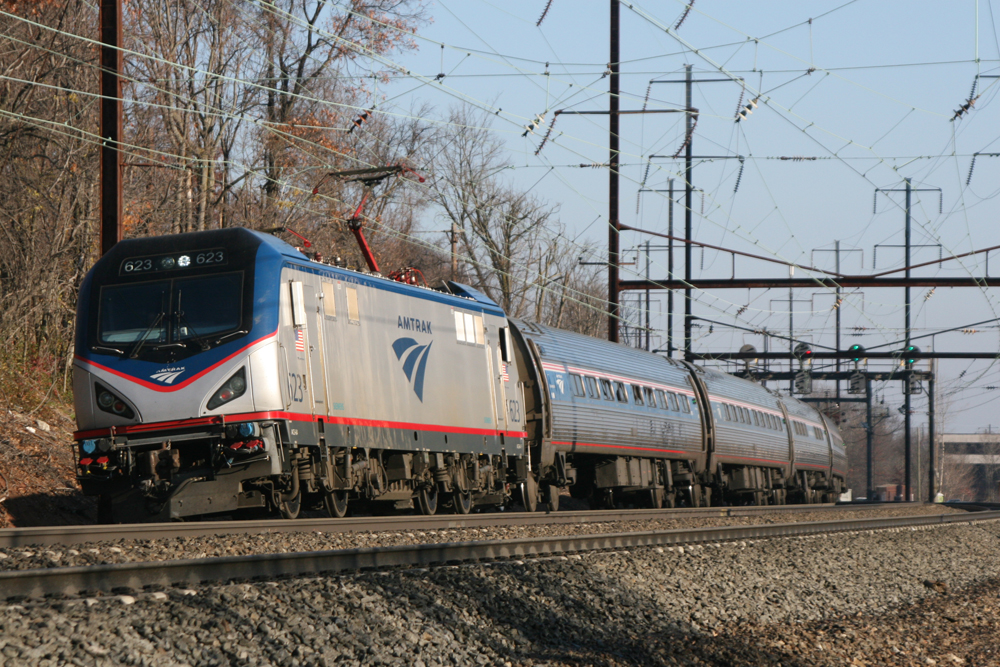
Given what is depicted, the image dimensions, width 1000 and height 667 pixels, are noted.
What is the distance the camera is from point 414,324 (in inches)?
631

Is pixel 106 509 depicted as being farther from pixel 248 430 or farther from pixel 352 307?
pixel 352 307

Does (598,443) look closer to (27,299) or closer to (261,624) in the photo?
(27,299)

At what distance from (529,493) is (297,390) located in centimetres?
742

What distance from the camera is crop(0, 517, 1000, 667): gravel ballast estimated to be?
6.08 m

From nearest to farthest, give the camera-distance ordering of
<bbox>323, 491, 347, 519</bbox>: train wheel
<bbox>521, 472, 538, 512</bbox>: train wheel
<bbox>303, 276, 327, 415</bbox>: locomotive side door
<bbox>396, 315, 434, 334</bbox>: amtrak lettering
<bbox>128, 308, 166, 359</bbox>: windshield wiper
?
<bbox>128, 308, 166, 359</bbox>: windshield wiper, <bbox>303, 276, 327, 415</bbox>: locomotive side door, <bbox>323, 491, 347, 519</bbox>: train wheel, <bbox>396, 315, 434, 334</bbox>: amtrak lettering, <bbox>521, 472, 538, 512</bbox>: train wheel

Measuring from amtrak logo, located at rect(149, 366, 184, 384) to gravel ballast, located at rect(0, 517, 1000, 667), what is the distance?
4803 millimetres

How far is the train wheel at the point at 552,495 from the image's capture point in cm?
2105

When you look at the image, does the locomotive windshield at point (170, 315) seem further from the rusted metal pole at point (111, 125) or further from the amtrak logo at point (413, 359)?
the rusted metal pole at point (111, 125)

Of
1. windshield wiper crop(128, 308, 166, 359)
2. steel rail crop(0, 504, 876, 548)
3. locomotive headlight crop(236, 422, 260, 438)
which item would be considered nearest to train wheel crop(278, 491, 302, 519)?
steel rail crop(0, 504, 876, 548)

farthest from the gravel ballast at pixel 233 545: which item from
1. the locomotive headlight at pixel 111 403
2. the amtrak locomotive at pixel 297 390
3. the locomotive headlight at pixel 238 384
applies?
the locomotive headlight at pixel 111 403

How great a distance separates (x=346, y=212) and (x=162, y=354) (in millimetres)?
25799

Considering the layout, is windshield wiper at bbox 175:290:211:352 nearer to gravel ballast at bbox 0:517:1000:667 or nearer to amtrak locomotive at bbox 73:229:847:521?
amtrak locomotive at bbox 73:229:847:521

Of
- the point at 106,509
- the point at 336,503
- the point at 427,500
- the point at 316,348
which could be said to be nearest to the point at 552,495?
the point at 427,500

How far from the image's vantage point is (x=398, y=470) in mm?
15391
